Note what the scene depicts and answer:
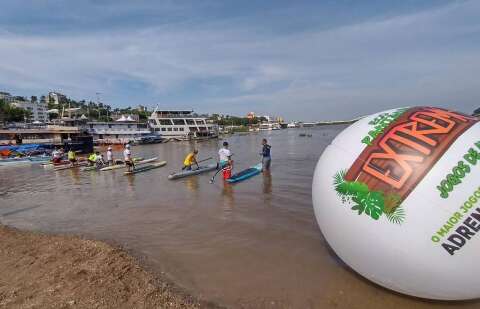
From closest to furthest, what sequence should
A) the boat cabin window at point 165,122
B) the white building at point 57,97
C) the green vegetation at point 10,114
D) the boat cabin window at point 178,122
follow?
the boat cabin window at point 165,122 → the boat cabin window at point 178,122 → the green vegetation at point 10,114 → the white building at point 57,97

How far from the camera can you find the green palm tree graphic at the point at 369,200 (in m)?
3.41

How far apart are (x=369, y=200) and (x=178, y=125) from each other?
70993 mm

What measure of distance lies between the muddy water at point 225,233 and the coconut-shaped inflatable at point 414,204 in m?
0.76

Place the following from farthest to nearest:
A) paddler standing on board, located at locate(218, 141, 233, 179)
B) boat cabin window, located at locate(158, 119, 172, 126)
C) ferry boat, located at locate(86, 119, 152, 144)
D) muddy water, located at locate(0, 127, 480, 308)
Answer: boat cabin window, located at locate(158, 119, 172, 126) < ferry boat, located at locate(86, 119, 152, 144) < paddler standing on board, located at locate(218, 141, 233, 179) < muddy water, located at locate(0, 127, 480, 308)

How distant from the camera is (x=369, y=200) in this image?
11.7 ft

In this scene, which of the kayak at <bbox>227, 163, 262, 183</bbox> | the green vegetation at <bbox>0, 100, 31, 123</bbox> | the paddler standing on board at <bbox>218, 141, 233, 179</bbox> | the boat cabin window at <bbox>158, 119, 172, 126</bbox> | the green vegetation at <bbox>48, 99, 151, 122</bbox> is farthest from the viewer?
the green vegetation at <bbox>48, 99, 151, 122</bbox>

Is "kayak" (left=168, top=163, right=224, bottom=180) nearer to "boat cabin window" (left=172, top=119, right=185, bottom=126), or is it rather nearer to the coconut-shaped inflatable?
the coconut-shaped inflatable

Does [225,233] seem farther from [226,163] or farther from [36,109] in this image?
[36,109]

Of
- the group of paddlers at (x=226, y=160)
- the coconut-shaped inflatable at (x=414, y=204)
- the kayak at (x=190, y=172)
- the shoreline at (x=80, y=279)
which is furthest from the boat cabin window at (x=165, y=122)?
the coconut-shaped inflatable at (x=414, y=204)

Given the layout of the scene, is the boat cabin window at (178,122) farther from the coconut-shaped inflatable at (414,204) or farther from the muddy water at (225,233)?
the coconut-shaped inflatable at (414,204)

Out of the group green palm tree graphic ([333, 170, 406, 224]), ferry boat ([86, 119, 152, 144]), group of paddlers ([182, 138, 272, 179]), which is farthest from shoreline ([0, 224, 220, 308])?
ferry boat ([86, 119, 152, 144])

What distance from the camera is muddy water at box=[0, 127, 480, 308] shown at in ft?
14.2

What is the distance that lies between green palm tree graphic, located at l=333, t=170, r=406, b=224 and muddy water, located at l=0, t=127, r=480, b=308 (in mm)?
1370

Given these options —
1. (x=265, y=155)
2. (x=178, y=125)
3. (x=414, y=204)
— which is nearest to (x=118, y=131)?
(x=178, y=125)
